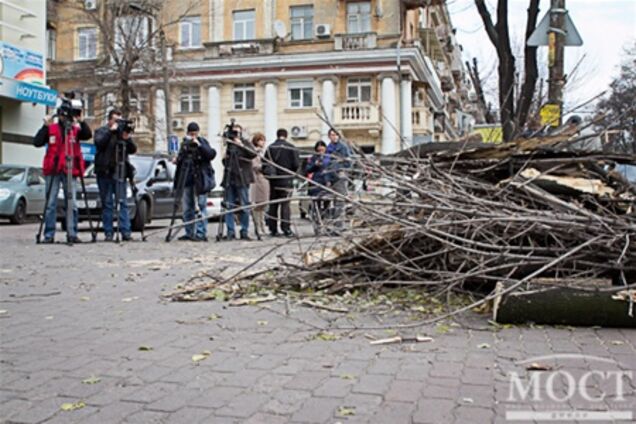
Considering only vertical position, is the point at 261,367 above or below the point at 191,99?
below

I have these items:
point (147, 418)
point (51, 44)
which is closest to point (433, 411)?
point (147, 418)

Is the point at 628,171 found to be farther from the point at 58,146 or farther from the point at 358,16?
the point at 358,16

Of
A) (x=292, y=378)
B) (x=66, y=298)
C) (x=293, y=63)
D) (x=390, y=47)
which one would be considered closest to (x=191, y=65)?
(x=293, y=63)

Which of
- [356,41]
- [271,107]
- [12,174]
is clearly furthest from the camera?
[271,107]

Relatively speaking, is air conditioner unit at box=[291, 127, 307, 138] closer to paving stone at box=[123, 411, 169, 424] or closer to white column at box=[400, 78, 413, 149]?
white column at box=[400, 78, 413, 149]

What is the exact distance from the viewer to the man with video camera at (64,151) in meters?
10.6

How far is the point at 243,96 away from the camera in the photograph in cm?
4175

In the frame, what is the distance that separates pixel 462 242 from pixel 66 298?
336 cm

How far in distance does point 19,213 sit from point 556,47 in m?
14.4

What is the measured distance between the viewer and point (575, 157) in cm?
604

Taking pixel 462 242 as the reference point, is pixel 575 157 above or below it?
above

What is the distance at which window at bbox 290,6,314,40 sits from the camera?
4091cm

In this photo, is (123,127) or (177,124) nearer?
(123,127)

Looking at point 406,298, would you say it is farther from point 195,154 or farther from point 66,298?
point 195,154
